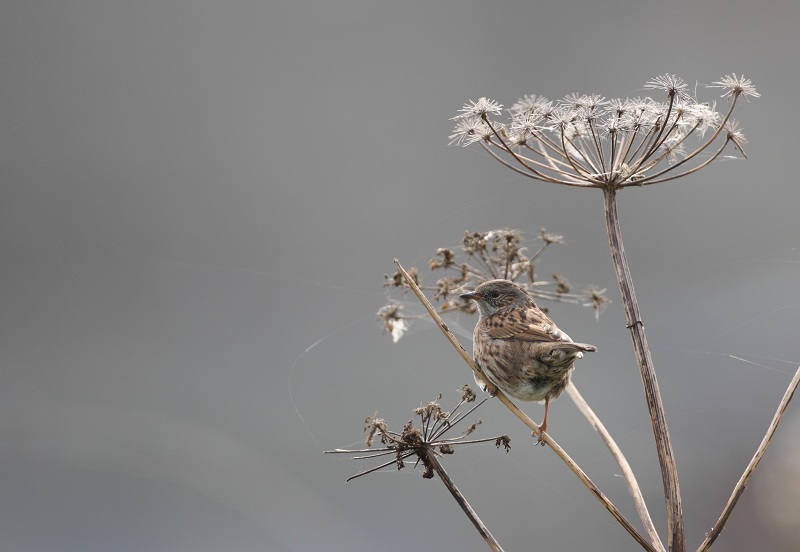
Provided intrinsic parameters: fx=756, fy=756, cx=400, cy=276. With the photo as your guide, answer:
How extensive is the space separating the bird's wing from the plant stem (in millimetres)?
452

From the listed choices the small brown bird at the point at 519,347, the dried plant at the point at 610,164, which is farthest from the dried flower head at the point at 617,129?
the small brown bird at the point at 519,347

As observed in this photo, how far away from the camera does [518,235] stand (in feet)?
6.49

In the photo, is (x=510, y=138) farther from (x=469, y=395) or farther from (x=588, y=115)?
(x=469, y=395)

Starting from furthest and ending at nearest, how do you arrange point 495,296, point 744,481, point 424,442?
point 495,296, point 424,442, point 744,481

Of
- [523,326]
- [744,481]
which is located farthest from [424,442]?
[523,326]

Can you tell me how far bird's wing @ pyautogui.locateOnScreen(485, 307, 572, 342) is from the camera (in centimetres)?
198

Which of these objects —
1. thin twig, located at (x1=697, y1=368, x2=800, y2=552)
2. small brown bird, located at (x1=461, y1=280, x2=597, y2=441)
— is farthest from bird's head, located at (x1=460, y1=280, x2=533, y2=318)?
thin twig, located at (x1=697, y1=368, x2=800, y2=552)

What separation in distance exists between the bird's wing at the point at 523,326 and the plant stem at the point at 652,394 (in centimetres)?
45

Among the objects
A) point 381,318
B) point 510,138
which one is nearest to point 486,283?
point 381,318

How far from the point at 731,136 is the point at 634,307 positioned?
538 mm

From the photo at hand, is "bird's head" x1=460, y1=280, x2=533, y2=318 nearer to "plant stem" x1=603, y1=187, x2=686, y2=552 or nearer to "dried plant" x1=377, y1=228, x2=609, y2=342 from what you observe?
"dried plant" x1=377, y1=228, x2=609, y2=342

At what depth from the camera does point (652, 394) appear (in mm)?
1416

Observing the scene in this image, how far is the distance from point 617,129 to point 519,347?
61 cm

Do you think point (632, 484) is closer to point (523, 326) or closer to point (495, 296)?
point (523, 326)
